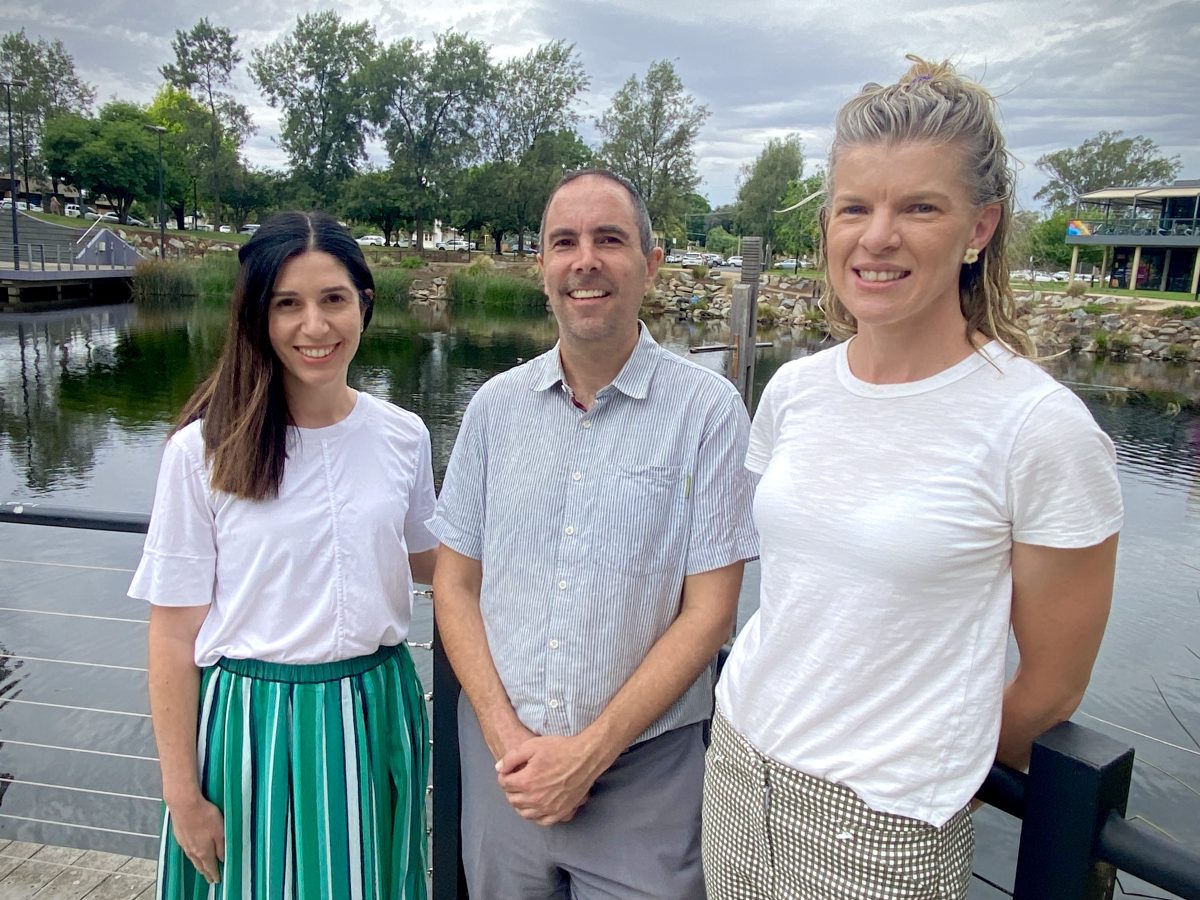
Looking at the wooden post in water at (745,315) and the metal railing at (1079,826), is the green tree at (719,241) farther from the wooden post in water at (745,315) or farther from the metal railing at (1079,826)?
the metal railing at (1079,826)

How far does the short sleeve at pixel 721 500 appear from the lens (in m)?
1.56

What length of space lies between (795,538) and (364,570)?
83 cm

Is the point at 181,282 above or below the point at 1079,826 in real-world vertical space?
below

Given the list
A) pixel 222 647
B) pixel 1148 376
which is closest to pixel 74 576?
pixel 222 647

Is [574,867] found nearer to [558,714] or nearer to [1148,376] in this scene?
[558,714]

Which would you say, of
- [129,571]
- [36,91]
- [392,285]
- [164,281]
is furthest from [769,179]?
[129,571]

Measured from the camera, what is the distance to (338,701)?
5.29ft

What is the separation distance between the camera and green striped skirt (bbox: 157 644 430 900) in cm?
157

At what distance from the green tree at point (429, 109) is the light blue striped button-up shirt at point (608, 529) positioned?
4105cm

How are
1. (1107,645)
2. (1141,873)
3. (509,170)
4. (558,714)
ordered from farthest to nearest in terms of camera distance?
(509,170), (1107,645), (558,714), (1141,873)

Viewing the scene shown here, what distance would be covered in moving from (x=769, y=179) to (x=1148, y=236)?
17.7 m

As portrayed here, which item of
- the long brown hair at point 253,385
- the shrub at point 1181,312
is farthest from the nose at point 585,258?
the shrub at point 1181,312

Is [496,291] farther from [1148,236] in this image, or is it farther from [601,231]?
[601,231]

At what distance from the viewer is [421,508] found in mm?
1866
